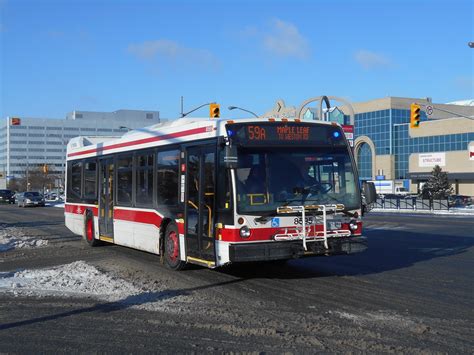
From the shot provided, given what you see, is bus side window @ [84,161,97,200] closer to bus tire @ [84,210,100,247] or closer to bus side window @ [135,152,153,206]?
bus tire @ [84,210,100,247]

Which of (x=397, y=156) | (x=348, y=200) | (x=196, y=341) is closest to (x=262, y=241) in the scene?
(x=348, y=200)

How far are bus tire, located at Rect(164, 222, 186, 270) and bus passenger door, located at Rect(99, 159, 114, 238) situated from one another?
11.4 feet

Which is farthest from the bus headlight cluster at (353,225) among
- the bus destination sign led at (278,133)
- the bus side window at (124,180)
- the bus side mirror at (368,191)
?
the bus side window at (124,180)

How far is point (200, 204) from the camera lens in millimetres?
10312

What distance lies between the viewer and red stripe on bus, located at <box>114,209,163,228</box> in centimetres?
Answer: 1223

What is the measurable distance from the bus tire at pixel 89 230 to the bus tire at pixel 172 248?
208 inches

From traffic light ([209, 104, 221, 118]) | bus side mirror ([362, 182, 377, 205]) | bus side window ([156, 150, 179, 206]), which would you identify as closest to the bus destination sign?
bus side mirror ([362, 182, 377, 205])

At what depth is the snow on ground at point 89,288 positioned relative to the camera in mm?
8570

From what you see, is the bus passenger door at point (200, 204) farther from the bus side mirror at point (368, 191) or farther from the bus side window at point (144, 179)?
the bus side mirror at point (368, 191)

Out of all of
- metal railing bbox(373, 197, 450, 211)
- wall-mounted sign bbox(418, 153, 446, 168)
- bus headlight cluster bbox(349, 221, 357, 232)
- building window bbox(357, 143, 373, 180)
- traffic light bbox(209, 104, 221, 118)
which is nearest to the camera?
bus headlight cluster bbox(349, 221, 357, 232)

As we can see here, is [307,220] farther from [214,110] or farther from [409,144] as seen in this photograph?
[409,144]

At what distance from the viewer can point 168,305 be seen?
834 centimetres

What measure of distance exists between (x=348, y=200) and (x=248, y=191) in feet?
6.56

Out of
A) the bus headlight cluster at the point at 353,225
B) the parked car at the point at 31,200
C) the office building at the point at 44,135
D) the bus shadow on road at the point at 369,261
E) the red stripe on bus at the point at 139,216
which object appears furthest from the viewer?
the office building at the point at 44,135
